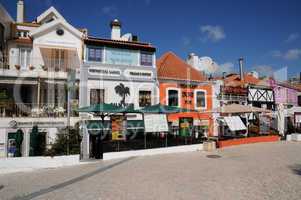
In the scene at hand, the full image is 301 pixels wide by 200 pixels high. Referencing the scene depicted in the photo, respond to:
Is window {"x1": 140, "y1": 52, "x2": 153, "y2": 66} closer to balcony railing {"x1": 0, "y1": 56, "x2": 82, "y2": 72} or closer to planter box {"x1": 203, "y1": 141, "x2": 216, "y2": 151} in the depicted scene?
balcony railing {"x1": 0, "y1": 56, "x2": 82, "y2": 72}

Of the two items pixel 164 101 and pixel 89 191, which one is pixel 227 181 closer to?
pixel 89 191

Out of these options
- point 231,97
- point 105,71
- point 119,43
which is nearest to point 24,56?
point 105,71

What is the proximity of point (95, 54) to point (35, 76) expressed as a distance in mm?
4573

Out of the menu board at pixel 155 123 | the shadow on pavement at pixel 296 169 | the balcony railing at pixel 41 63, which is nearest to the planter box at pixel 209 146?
the menu board at pixel 155 123

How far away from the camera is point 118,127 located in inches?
558

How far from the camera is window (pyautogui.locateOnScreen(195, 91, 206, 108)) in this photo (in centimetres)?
2273

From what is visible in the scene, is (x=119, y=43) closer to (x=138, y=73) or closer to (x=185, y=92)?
(x=138, y=73)

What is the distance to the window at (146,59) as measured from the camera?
2040 cm

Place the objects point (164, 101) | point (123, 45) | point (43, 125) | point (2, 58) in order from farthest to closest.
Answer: point (164, 101) → point (123, 45) → point (2, 58) → point (43, 125)

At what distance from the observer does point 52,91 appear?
59.6 ft

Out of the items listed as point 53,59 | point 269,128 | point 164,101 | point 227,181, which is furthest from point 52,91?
point 269,128

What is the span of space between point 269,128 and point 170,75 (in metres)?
10.1

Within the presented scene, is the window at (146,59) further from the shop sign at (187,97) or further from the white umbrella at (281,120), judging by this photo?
the white umbrella at (281,120)

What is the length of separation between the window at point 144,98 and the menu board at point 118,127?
5.74 m
